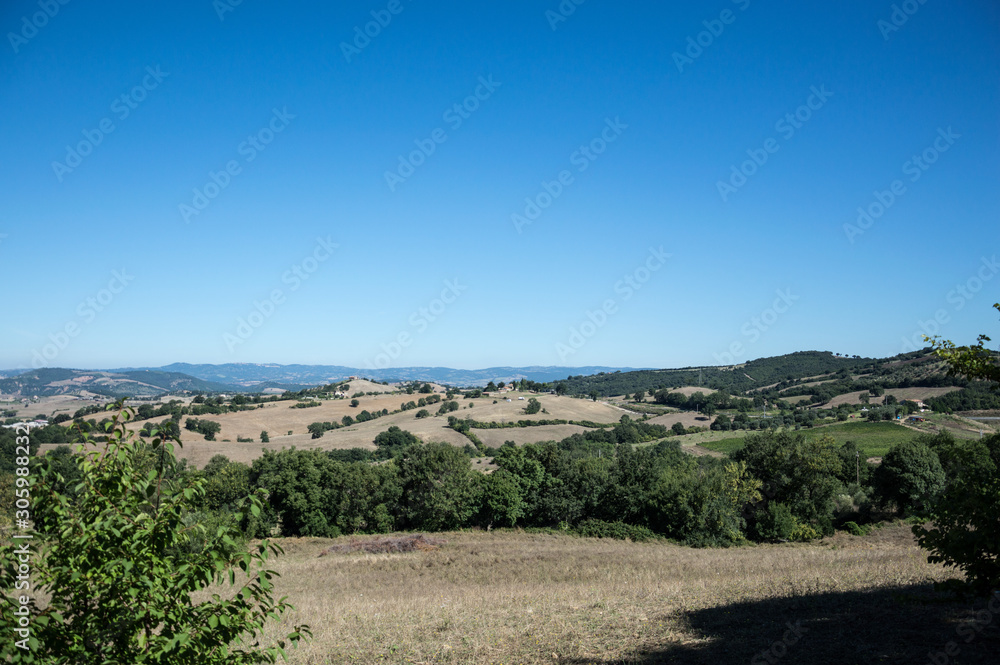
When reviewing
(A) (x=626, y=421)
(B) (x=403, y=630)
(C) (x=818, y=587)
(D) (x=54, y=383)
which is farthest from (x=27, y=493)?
(D) (x=54, y=383)

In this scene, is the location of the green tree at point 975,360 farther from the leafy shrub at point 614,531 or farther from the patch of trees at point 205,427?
the patch of trees at point 205,427

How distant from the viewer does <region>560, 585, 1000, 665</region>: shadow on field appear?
408 inches

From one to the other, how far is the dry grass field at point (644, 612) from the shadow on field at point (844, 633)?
0.04 metres

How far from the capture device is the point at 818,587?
17266 mm

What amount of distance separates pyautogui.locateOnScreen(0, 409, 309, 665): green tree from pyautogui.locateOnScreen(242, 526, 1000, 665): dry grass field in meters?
8.44

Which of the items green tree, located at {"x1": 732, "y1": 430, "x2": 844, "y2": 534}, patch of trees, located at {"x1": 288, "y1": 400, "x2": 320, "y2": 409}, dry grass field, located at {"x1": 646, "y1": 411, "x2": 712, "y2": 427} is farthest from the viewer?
patch of trees, located at {"x1": 288, "y1": 400, "x2": 320, "y2": 409}

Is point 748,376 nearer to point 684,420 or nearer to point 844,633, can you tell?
point 684,420

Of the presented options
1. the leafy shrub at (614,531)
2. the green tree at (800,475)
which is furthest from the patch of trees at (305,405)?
the green tree at (800,475)

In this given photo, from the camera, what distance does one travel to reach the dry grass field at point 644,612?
1171 cm

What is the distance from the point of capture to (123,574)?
199 inches

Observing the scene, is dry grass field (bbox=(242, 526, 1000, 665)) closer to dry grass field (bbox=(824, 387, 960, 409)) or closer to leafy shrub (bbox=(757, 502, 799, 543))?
leafy shrub (bbox=(757, 502, 799, 543))

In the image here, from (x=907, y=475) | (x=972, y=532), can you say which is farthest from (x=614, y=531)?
(x=972, y=532)

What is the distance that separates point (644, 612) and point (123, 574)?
46.2ft

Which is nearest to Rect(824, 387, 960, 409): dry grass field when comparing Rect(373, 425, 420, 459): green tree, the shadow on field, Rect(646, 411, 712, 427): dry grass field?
Rect(646, 411, 712, 427): dry grass field
